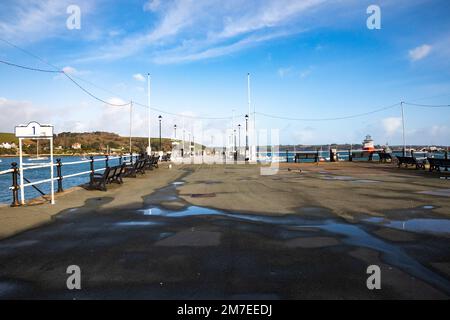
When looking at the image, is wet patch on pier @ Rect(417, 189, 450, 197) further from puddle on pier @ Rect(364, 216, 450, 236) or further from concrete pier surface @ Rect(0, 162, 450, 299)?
puddle on pier @ Rect(364, 216, 450, 236)

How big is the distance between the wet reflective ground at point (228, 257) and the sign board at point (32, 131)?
334 centimetres

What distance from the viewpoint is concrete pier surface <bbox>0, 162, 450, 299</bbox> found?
424 cm

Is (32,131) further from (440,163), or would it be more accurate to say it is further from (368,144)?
(368,144)

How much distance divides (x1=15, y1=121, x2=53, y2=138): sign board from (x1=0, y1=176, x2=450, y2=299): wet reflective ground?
3.34 m

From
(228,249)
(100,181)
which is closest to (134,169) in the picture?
(100,181)

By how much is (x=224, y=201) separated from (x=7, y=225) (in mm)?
6120

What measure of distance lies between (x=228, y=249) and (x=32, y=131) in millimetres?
8077

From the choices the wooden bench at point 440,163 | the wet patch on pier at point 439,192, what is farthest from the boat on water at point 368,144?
the wet patch on pier at point 439,192

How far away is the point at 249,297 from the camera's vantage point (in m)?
3.98

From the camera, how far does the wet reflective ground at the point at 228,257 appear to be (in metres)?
4.20

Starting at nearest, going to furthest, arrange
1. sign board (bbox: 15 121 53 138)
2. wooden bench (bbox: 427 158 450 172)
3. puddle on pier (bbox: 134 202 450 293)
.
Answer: puddle on pier (bbox: 134 202 450 293) < sign board (bbox: 15 121 53 138) < wooden bench (bbox: 427 158 450 172)

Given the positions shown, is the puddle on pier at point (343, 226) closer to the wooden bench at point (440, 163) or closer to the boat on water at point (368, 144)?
the wooden bench at point (440, 163)

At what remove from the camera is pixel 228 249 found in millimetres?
5898

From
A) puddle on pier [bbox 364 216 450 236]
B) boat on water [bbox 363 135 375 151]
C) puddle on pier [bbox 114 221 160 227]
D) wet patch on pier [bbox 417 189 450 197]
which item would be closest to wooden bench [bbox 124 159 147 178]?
puddle on pier [bbox 114 221 160 227]
